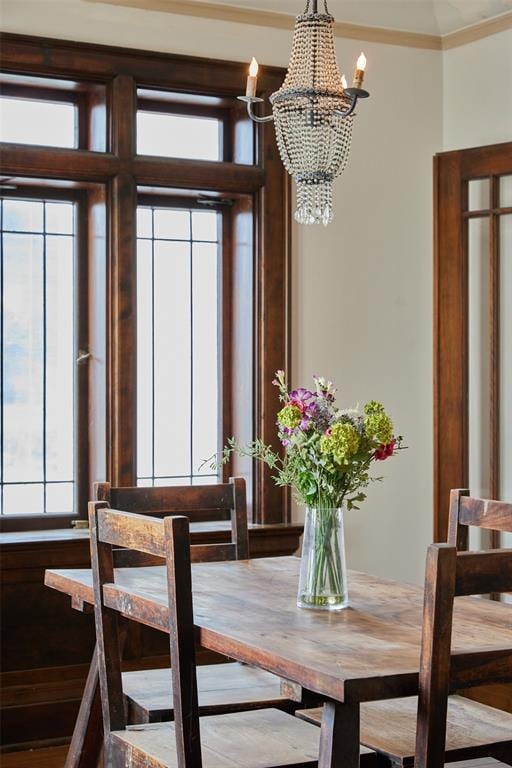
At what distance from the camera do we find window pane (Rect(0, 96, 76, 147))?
4.17m

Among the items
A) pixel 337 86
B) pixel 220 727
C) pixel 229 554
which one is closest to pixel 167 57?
pixel 337 86

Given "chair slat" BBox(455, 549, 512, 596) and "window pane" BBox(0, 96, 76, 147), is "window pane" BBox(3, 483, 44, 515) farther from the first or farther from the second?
"chair slat" BBox(455, 549, 512, 596)

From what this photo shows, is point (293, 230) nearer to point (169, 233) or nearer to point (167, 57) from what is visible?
point (169, 233)

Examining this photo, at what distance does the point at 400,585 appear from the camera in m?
2.93

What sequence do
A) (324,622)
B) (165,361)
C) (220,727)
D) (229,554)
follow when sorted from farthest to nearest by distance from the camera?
(165,361) → (229,554) → (220,727) → (324,622)

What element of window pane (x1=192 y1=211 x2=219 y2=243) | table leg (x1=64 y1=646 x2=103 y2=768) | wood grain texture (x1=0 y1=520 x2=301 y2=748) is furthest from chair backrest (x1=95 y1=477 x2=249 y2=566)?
window pane (x1=192 y1=211 x2=219 y2=243)

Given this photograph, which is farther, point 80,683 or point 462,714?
point 80,683

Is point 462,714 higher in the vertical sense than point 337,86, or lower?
lower

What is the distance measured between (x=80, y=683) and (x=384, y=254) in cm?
206

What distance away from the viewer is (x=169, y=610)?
2.31m

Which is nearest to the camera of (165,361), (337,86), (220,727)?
(220,727)

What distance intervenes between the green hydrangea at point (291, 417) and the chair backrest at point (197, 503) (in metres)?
0.83

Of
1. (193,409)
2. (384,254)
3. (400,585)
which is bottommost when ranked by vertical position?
(400,585)

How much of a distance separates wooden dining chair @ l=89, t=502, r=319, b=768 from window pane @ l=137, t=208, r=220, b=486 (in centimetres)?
181
